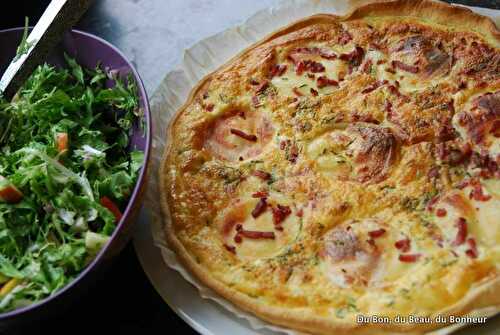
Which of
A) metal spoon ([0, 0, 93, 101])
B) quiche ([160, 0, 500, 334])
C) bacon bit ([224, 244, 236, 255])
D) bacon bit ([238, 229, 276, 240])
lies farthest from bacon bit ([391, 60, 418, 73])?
metal spoon ([0, 0, 93, 101])

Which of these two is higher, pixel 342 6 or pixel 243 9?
pixel 342 6

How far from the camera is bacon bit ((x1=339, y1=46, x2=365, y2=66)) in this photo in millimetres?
3520

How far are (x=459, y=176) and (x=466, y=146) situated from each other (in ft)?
0.61

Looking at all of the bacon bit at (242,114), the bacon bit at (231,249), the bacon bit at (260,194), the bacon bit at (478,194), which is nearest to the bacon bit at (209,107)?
the bacon bit at (242,114)

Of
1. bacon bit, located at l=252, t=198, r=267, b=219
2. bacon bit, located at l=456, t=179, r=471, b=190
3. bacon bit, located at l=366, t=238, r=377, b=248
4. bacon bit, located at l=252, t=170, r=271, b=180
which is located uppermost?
bacon bit, located at l=456, t=179, r=471, b=190

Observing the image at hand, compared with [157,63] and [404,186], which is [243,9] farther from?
[404,186]

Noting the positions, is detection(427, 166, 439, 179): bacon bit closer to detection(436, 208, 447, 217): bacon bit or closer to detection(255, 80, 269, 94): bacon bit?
detection(436, 208, 447, 217): bacon bit

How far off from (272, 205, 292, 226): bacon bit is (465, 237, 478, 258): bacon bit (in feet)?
2.78

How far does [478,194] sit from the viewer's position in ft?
9.12

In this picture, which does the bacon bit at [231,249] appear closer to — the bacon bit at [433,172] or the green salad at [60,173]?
the green salad at [60,173]

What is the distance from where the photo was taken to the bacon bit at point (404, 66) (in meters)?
3.39

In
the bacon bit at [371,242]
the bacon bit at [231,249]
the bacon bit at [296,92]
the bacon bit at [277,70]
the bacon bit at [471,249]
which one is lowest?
the bacon bit at [231,249]

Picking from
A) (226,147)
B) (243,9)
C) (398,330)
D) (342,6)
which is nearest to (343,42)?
(342,6)

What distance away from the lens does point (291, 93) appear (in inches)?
136
